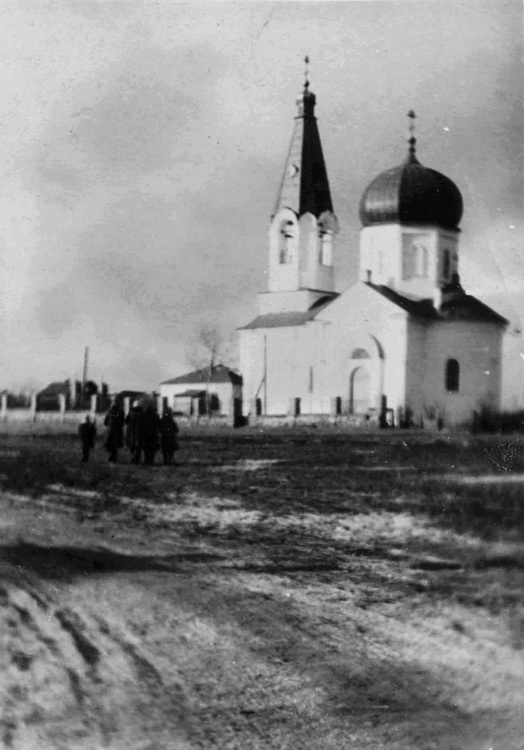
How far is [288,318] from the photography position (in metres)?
2.65

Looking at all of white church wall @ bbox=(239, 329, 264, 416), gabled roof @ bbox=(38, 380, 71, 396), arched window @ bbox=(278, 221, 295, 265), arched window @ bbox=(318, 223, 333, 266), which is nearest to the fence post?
A: gabled roof @ bbox=(38, 380, 71, 396)

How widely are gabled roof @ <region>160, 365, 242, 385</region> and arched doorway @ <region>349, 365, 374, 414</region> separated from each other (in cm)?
38

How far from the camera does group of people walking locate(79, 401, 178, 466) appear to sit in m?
2.59

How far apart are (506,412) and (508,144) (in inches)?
35.6

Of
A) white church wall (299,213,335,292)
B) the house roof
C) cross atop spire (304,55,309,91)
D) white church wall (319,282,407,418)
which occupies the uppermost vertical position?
cross atop spire (304,55,309,91)

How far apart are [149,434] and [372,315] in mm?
852

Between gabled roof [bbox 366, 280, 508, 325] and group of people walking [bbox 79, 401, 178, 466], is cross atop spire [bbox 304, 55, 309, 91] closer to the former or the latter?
gabled roof [bbox 366, 280, 508, 325]

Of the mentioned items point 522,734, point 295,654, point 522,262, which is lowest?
point 522,734

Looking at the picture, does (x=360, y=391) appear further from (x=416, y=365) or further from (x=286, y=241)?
(x=286, y=241)

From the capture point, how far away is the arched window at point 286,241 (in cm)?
265

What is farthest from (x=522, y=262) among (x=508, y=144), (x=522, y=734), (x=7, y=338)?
(x=7, y=338)

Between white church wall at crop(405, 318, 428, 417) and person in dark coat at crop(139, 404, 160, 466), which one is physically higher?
white church wall at crop(405, 318, 428, 417)

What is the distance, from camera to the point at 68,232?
2838 mm

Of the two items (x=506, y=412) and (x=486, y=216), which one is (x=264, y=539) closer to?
(x=506, y=412)
